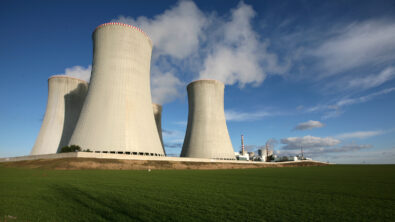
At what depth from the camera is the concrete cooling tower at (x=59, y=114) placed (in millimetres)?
30058

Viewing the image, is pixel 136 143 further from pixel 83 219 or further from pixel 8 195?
pixel 83 219

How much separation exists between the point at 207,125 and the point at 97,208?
101 feet

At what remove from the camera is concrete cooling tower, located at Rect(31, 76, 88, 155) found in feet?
98.6

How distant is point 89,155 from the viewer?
1969 centimetres

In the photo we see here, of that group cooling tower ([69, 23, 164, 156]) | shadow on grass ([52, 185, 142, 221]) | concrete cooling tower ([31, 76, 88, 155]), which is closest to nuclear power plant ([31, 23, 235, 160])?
cooling tower ([69, 23, 164, 156])

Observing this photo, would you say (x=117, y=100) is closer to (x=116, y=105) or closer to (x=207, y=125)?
(x=116, y=105)

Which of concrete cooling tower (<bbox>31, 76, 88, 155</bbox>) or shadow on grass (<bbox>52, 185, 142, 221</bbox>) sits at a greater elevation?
concrete cooling tower (<bbox>31, 76, 88, 155</bbox>)

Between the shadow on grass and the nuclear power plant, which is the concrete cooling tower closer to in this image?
the nuclear power plant

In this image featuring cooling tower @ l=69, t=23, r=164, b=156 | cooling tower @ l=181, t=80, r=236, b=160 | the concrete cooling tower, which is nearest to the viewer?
cooling tower @ l=69, t=23, r=164, b=156

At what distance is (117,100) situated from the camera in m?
23.2

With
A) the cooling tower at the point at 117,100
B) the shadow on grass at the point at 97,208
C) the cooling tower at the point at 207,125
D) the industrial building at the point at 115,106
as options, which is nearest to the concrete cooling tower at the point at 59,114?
the industrial building at the point at 115,106

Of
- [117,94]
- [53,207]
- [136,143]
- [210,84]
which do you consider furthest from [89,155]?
[210,84]

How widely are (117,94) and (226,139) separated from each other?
18.5m

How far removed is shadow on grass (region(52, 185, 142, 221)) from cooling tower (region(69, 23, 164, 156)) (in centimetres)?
1888
